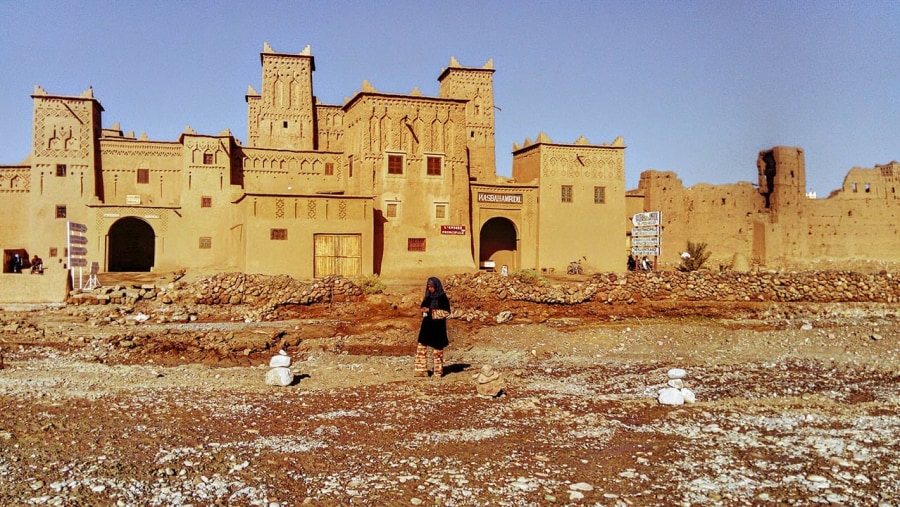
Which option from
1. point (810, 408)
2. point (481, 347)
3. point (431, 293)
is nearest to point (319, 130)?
point (481, 347)

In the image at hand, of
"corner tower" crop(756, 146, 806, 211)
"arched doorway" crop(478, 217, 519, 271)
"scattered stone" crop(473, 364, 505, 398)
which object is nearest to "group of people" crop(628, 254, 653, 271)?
"arched doorway" crop(478, 217, 519, 271)

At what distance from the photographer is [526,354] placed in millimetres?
15852

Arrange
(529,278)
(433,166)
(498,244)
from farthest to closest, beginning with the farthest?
(498,244), (433,166), (529,278)

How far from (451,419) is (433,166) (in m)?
23.2

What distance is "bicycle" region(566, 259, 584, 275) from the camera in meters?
34.2

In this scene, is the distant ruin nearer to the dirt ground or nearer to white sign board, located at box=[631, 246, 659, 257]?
white sign board, located at box=[631, 246, 659, 257]

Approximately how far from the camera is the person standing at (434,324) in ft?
40.8

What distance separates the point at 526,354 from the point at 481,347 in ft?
4.73

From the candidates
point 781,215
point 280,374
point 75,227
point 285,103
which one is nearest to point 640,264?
point 781,215

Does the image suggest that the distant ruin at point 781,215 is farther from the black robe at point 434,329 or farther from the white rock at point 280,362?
the white rock at point 280,362

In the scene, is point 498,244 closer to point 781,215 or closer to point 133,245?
point 133,245

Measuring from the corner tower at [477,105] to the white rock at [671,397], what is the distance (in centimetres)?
2902

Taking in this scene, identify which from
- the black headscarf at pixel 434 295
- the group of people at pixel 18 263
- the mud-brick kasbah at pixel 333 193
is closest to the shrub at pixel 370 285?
the mud-brick kasbah at pixel 333 193

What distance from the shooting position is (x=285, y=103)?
38.9 metres
